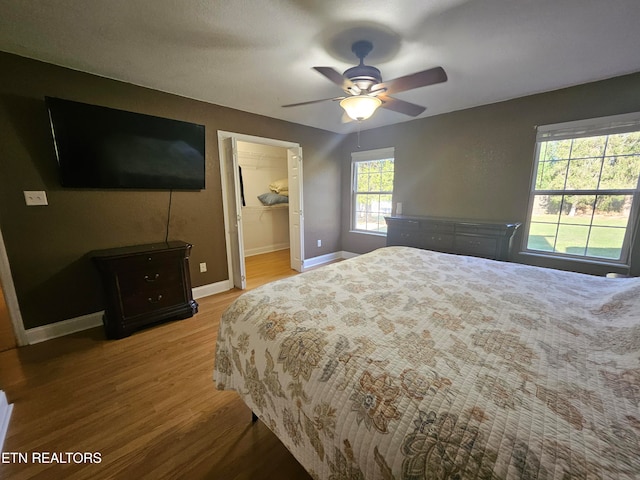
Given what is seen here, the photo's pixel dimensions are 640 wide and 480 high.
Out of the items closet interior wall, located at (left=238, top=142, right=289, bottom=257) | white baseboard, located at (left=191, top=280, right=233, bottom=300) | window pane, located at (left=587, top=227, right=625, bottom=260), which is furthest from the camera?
closet interior wall, located at (left=238, top=142, right=289, bottom=257)

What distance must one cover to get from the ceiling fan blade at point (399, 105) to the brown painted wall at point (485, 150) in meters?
1.35

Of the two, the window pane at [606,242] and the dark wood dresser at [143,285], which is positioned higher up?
the window pane at [606,242]

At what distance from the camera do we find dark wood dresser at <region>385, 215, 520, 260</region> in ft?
9.16

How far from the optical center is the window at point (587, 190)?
7.64ft

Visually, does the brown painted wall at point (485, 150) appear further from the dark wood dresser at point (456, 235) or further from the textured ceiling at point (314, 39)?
the dark wood dresser at point (456, 235)

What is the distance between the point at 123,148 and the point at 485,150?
12.9ft

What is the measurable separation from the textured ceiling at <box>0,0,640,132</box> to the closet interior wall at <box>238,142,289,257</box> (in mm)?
2484

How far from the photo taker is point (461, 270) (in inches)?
70.9

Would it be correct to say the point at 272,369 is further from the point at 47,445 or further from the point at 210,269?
the point at 210,269

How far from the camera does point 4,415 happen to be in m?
1.41

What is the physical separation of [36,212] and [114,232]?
1.74ft

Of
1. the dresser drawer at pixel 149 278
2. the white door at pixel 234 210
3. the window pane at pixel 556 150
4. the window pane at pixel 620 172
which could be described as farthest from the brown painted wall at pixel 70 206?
the window pane at pixel 620 172

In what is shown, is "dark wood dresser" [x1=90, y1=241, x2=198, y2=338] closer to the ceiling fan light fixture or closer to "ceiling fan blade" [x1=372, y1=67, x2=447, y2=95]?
the ceiling fan light fixture

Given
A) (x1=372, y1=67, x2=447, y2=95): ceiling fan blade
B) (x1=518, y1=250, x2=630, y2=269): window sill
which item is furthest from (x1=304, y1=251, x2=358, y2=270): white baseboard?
(x1=372, y1=67, x2=447, y2=95): ceiling fan blade
